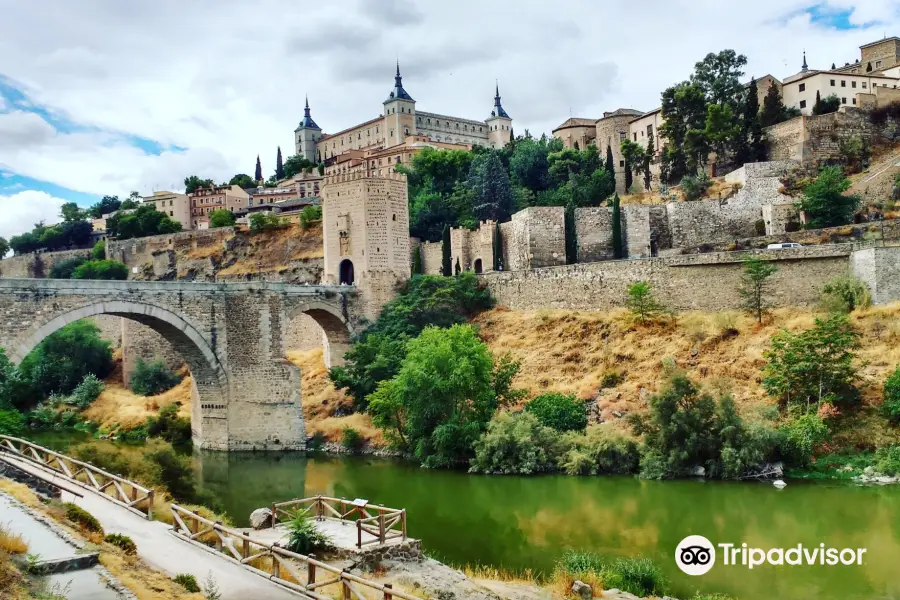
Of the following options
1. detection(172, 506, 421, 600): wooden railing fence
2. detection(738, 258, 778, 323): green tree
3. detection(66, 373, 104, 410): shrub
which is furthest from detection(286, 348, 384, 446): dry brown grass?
detection(172, 506, 421, 600): wooden railing fence

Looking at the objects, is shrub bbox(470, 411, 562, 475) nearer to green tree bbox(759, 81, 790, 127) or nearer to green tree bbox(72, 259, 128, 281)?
green tree bbox(759, 81, 790, 127)

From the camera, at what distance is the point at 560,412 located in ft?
75.9

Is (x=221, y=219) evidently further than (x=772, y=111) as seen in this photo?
Yes

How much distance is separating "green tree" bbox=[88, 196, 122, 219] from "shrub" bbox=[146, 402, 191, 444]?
59.6 meters

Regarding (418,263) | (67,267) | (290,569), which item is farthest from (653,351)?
(67,267)

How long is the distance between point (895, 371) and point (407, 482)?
1266 cm

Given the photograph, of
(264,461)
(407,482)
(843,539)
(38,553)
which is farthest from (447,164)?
(38,553)

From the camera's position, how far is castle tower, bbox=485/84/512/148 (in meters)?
86.4

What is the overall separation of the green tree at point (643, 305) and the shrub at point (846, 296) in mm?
5240

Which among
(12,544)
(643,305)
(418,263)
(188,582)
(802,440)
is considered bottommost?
(802,440)

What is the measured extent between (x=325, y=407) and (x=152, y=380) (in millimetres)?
11152

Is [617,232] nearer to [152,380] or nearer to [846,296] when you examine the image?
[846,296]

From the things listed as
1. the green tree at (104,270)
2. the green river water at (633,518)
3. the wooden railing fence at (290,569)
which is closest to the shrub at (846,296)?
the green river water at (633,518)

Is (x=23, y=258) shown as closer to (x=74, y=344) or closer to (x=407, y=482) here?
(x=74, y=344)
